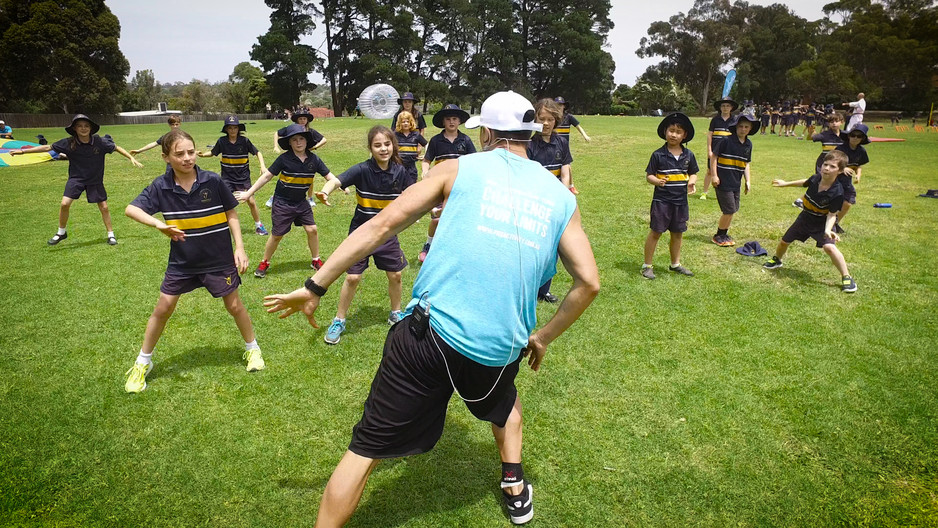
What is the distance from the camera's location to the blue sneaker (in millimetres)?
5617

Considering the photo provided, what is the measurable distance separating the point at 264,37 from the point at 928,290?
62.9 meters

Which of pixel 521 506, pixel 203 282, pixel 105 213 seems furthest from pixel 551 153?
pixel 105 213

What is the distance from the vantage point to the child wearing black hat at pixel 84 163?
8.81 m

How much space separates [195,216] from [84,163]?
631cm

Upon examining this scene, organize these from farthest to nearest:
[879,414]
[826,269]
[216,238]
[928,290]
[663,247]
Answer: [663,247] → [826,269] → [928,290] → [216,238] → [879,414]

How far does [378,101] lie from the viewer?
32.0 m

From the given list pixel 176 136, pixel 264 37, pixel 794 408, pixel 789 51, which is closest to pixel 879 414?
pixel 794 408

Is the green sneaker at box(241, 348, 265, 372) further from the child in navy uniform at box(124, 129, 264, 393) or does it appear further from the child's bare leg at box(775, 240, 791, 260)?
the child's bare leg at box(775, 240, 791, 260)

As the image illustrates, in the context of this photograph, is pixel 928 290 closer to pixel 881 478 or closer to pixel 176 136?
pixel 881 478

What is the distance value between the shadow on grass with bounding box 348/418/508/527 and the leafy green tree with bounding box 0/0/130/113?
61112 mm

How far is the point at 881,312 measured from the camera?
22.0ft

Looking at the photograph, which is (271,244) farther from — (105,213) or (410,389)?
(410,389)

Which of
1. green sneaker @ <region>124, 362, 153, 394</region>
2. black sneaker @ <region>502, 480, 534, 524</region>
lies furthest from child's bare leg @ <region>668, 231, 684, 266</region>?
green sneaker @ <region>124, 362, 153, 394</region>

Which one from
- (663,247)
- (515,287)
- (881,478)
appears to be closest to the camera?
(515,287)
